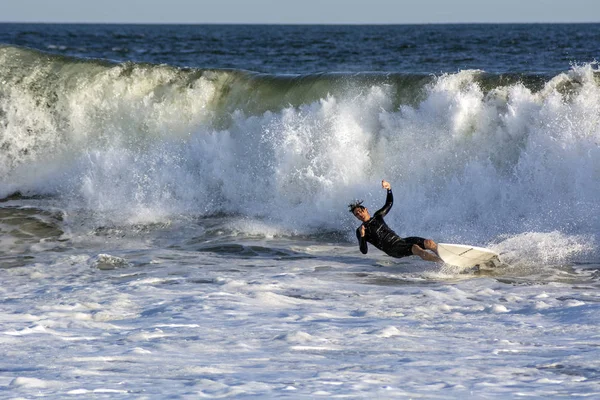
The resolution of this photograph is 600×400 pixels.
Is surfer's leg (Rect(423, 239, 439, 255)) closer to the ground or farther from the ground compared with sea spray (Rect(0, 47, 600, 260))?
closer to the ground

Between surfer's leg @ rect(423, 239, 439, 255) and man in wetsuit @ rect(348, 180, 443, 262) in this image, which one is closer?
surfer's leg @ rect(423, 239, 439, 255)

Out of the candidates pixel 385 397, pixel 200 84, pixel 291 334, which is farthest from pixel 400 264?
pixel 200 84

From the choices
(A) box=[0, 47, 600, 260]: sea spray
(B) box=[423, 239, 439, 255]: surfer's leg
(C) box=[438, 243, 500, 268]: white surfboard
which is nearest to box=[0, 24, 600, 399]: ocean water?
(A) box=[0, 47, 600, 260]: sea spray

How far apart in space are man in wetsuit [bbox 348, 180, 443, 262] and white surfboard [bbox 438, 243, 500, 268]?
24cm

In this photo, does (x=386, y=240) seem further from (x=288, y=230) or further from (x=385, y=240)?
(x=288, y=230)

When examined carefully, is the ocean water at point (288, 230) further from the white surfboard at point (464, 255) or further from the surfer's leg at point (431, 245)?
the surfer's leg at point (431, 245)

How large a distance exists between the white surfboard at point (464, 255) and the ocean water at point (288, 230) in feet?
0.51

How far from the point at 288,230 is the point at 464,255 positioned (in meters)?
4.17

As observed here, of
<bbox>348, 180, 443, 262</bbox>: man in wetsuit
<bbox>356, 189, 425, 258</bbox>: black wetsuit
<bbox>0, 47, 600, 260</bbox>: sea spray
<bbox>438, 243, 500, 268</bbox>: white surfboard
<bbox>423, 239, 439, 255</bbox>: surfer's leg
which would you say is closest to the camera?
<bbox>438, 243, 500, 268</bbox>: white surfboard

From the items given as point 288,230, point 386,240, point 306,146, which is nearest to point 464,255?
point 386,240

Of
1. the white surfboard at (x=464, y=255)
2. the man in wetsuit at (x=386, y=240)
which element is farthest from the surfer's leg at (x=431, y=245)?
the white surfboard at (x=464, y=255)

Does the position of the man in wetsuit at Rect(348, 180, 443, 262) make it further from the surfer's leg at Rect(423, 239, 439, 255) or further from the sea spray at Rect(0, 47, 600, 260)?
the sea spray at Rect(0, 47, 600, 260)

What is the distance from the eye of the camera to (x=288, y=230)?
605 inches

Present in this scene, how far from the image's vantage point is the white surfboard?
11.8 metres
